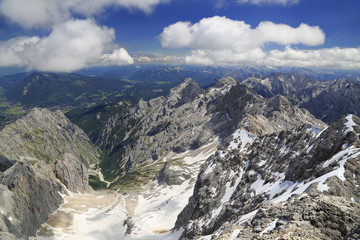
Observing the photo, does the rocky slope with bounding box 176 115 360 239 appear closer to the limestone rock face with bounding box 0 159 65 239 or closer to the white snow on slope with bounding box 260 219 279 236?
the white snow on slope with bounding box 260 219 279 236

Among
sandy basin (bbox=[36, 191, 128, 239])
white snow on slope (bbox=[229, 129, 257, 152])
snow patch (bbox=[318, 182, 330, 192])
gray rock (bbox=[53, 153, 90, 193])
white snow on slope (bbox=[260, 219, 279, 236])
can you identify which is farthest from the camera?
gray rock (bbox=[53, 153, 90, 193])

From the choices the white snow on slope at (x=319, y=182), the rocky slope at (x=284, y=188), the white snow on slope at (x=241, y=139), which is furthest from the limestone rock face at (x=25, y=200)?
the white snow on slope at (x=241, y=139)

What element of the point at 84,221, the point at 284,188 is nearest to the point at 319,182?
the point at 284,188

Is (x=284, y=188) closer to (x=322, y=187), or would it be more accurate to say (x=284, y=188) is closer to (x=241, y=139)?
(x=322, y=187)

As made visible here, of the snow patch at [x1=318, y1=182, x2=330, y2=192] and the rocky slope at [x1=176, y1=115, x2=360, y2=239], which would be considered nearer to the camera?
the rocky slope at [x1=176, y1=115, x2=360, y2=239]

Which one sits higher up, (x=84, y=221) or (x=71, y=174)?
(x=71, y=174)

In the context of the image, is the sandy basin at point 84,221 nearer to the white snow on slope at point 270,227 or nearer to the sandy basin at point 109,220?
the sandy basin at point 109,220

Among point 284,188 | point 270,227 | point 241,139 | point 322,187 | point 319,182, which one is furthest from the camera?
point 241,139

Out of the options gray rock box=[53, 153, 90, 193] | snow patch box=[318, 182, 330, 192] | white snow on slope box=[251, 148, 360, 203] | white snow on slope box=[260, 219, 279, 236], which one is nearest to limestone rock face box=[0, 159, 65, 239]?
gray rock box=[53, 153, 90, 193]

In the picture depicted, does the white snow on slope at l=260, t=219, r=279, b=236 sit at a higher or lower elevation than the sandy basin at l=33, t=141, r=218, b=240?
higher

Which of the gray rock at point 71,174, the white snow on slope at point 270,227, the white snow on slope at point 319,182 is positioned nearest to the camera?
the white snow on slope at point 270,227
